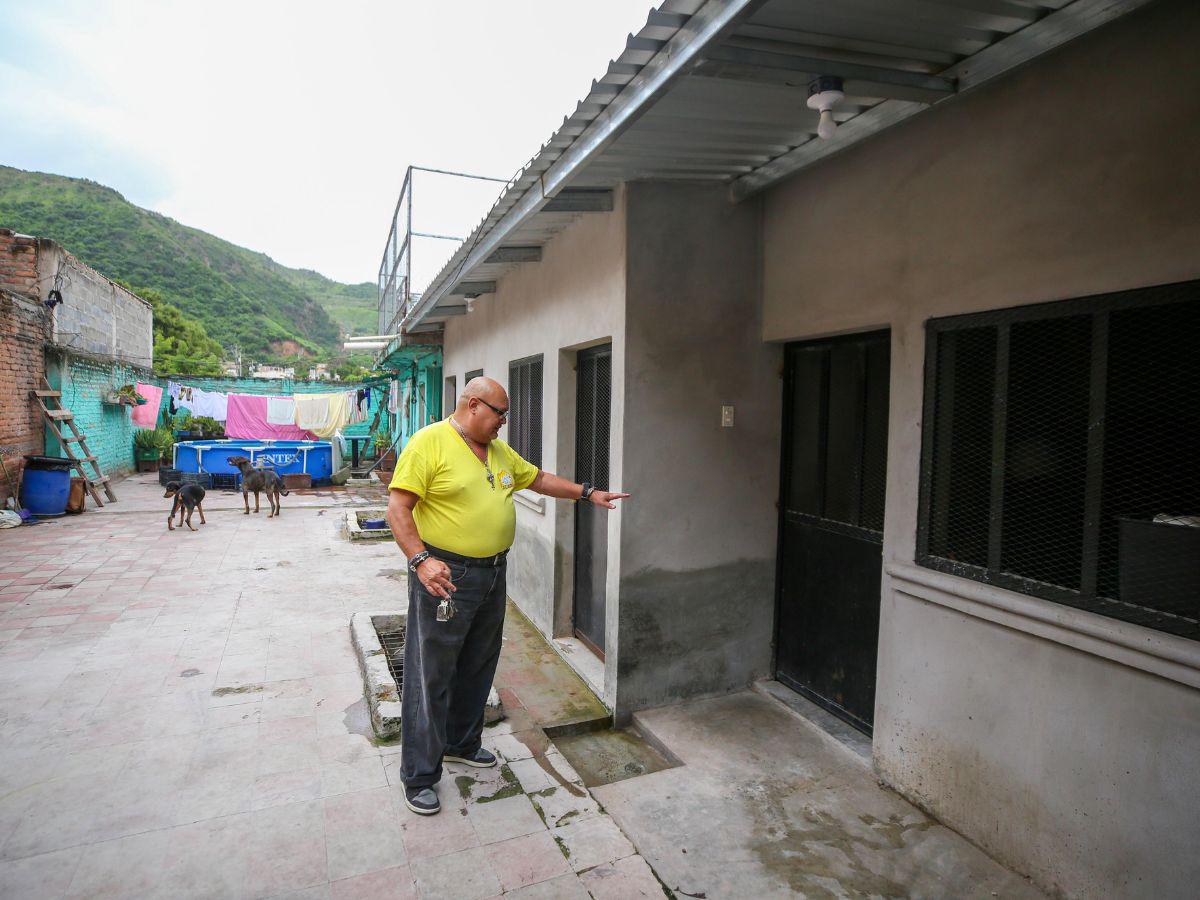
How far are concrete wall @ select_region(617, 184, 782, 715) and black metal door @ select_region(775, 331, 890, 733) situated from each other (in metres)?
0.17

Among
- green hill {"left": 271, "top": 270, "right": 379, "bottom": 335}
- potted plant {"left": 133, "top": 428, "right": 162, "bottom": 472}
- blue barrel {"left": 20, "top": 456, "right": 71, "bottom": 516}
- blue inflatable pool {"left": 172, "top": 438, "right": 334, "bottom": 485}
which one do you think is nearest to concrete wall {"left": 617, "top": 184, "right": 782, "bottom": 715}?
blue barrel {"left": 20, "top": 456, "right": 71, "bottom": 516}

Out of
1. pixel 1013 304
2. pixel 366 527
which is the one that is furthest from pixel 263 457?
pixel 1013 304

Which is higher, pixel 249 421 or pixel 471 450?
pixel 471 450

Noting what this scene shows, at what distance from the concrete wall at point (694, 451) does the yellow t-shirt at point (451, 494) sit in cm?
128

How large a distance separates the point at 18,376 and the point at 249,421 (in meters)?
8.03

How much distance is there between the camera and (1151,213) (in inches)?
92.2

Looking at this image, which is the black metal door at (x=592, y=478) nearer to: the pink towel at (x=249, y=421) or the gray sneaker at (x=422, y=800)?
the gray sneaker at (x=422, y=800)

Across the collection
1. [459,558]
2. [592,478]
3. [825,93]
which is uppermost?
[825,93]

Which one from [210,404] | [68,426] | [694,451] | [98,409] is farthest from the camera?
[210,404]

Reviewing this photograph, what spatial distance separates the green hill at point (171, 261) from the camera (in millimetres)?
44188

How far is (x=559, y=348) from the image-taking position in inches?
213

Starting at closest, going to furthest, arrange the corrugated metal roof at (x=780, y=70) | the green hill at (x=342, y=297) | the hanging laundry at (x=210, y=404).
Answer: the corrugated metal roof at (x=780, y=70)
the hanging laundry at (x=210, y=404)
the green hill at (x=342, y=297)

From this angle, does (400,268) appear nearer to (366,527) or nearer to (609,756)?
(366,527)

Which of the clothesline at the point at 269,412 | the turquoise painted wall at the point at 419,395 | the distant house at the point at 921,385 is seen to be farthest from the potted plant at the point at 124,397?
the distant house at the point at 921,385
